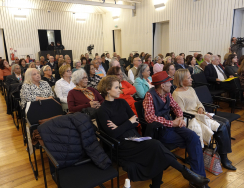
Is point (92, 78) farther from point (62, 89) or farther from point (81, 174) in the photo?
point (81, 174)

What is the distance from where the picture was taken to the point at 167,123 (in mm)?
2230

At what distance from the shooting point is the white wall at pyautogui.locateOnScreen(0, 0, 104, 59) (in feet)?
37.6

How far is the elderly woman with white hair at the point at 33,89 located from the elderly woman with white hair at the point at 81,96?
65 centimetres

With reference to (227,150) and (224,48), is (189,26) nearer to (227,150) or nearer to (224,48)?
(224,48)

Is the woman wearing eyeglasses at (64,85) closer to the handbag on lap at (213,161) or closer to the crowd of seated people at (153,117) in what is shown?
the crowd of seated people at (153,117)

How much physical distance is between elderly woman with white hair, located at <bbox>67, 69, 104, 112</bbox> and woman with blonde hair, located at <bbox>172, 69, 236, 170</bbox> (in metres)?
1.21

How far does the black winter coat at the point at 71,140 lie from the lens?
1.71 metres

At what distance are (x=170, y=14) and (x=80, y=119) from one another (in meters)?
9.23

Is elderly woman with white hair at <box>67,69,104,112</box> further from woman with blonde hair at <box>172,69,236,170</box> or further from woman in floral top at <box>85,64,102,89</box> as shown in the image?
woman with blonde hair at <box>172,69,236,170</box>

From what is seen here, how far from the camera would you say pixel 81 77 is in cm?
279

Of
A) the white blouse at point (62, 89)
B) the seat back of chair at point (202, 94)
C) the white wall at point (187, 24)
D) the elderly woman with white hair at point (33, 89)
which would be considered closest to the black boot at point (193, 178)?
the seat back of chair at point (202, 94)

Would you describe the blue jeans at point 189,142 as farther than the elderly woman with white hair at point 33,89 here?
No

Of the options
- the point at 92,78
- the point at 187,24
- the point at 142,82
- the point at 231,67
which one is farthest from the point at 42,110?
the point at 187,24

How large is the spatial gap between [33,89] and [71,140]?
1.72 metres
